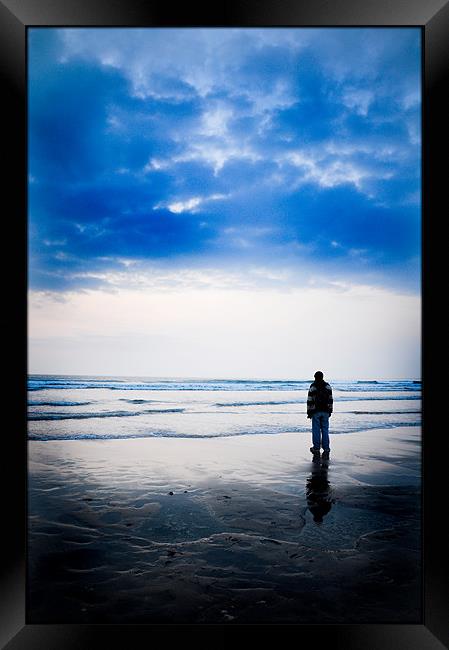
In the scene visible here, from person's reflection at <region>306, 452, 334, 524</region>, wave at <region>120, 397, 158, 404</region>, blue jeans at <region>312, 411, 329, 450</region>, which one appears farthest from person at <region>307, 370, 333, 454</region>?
wave at <region>120, 397, 158, 404</region>

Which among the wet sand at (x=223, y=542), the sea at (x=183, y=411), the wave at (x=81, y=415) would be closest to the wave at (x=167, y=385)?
the sea at (x=183, y=411)

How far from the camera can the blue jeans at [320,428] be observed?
8148 millimetres

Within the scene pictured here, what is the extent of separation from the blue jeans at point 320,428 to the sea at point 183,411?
191 inches

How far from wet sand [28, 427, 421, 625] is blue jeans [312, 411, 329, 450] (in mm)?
527

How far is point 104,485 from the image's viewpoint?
6227mm

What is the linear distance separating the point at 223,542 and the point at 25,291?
3.03 meters

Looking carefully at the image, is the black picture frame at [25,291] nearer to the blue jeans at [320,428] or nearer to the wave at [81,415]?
the blue jeans at [320,428]

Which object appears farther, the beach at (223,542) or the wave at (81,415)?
the wave at (81,415)

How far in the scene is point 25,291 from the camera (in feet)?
8.43

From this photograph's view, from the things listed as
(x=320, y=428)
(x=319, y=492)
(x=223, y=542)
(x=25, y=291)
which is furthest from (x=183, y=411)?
(x=25, y=291)
